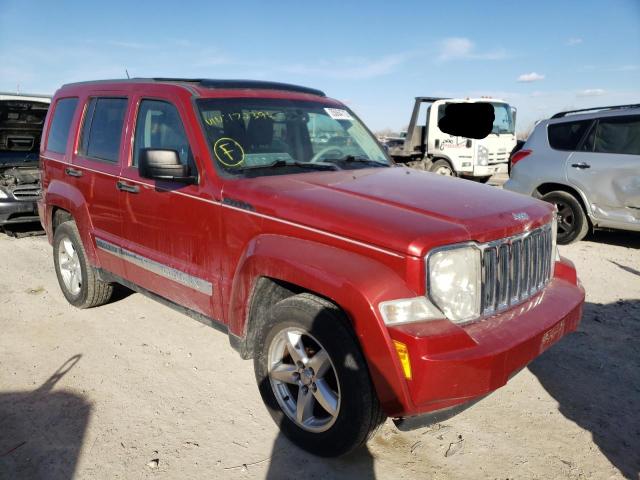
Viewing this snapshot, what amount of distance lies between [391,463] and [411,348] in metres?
0.90

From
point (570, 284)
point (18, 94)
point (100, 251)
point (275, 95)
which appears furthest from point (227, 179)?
point (18, 94)

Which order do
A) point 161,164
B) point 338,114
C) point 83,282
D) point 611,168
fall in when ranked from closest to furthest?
point 161,164 < point 338,114 < point 83,282 < point 611,168

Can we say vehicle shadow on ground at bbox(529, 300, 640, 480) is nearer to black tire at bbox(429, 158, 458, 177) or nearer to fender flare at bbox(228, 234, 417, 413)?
fender flare at bbox(228, 234, 417, 413)

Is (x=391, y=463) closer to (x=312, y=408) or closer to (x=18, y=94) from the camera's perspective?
(x=312, y=408)

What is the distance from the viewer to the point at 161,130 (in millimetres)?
3719

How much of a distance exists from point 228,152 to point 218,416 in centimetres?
165

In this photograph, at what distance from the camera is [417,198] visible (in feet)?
9.31

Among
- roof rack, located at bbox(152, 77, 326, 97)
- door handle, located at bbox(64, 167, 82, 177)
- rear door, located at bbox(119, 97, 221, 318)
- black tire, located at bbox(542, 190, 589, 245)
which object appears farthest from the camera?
black tire, located at bbox(542, 190, 589, 245)

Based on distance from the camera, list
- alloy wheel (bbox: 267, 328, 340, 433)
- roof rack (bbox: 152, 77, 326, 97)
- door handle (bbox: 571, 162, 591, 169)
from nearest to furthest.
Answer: alloy wheel (bbox: 267, 328, 340, 433)
roof rack (bbox: 152, 77, 326, 97)
door handle (bbox: 571, 162, 591, 169)

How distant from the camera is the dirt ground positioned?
8.91ft

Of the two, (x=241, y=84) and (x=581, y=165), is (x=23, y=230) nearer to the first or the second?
(x=241, y=84)

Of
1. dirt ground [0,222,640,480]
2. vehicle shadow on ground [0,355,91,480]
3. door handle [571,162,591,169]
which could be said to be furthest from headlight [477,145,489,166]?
vehicle shadow on ground [0,355,91,480]

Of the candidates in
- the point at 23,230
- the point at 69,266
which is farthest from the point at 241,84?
the point at 23,230

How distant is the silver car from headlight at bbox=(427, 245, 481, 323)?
540 centimetres
